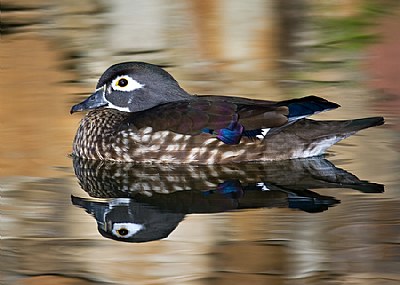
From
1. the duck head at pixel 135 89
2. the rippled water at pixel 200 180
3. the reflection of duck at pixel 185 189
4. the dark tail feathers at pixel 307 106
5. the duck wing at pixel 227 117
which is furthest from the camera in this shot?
the duck head at pixel 135 89

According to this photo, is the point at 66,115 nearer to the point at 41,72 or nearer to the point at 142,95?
the point at 142,95

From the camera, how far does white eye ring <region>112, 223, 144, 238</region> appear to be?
5555 mm

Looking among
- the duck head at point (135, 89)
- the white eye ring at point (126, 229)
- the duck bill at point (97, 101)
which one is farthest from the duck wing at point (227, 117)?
the white eye ring at point (126, 229)

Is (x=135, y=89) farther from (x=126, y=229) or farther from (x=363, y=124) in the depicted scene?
(x=126, y=229)

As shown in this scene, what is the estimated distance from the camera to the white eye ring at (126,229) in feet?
18.2

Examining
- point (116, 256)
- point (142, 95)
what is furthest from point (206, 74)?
point (116, 256)

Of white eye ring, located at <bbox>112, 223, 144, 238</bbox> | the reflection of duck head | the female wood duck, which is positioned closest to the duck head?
the female wood duck

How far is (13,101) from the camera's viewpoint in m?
8.54

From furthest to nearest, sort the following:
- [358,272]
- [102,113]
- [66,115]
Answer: [66,115], [102,113], [358,272]

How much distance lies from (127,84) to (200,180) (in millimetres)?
1065

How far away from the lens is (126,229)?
5.64 m

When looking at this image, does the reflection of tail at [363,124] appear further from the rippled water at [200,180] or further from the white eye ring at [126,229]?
the white eye ring at [126,229]

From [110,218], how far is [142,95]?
177 cm

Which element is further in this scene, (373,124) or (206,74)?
(206,74)
